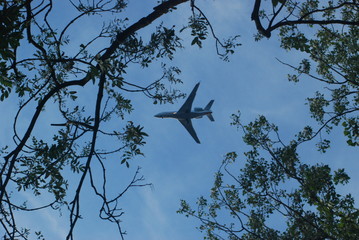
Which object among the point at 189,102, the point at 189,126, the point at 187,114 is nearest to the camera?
the point at 189,102

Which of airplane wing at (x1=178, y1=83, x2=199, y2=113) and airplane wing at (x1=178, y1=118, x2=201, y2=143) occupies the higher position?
airplane wing at (x1=178, y1=83, x2=199, y2=113)

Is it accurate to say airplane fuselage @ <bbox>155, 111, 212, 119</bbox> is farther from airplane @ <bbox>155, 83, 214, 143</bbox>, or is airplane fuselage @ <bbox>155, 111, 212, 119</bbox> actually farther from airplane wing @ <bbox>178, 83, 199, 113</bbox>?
airplane wing @ <bbox>178, 83, 199, 113</bbox>

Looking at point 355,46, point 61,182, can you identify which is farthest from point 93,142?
point 355,46

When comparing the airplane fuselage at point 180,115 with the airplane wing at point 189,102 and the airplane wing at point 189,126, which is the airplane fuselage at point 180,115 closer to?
the airplane wing at point 189,102

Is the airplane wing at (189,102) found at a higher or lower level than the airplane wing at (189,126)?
higher

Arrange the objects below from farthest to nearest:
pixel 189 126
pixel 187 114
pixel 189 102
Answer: pixel 189 126 < pixel 187 114 < pixel 189 102

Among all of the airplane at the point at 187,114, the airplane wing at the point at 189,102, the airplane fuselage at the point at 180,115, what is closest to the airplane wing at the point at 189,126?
the airplane at the point at 187,114

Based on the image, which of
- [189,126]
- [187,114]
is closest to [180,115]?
[187,114]

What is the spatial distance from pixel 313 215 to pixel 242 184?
338 cm

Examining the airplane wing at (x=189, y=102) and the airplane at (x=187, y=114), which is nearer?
the airplane wing at (x=189, y=102)

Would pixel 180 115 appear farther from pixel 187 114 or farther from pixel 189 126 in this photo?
pixel 189 126

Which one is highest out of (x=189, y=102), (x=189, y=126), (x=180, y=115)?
(x=189, y=102)

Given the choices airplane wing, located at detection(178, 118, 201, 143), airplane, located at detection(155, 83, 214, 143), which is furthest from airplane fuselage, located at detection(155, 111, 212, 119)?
airplane wing, located at detection(178, 118, 201, 143)

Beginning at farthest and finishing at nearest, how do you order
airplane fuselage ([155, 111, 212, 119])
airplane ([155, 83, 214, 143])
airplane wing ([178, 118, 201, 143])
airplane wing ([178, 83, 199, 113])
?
airplane wing ([178, 118, 201, 143])
airplane fuselage ([155, 111, 212, 119])
airplane ([155, 83, 214, 143])
airplane wing ([178, 83, 199, 113])
